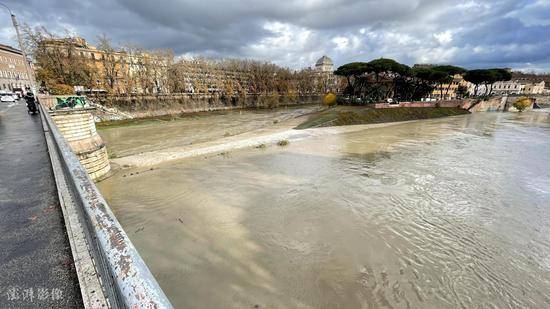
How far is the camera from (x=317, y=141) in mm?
26000

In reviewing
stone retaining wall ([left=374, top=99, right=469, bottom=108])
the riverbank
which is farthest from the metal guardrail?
stone retaining wall ([left=374, top=99, right=469, bottom=108])

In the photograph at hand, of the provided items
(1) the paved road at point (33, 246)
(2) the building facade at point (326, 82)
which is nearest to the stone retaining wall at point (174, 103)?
(2) the building facade at point (326, 82)

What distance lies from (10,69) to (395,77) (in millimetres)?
98499

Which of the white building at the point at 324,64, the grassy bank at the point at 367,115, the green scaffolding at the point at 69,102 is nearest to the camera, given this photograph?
the green scaffolding at the point at 69,102

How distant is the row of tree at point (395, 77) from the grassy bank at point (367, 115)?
616 centimetres

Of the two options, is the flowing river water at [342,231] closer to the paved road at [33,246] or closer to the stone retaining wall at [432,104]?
the paved road at [33,246]

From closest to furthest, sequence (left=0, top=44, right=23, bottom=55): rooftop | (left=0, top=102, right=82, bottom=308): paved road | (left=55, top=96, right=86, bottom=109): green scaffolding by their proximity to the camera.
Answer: (left=0, top=102, right=82, bottom=308): paved road → (left=55, top=96, right=86, bottom=109): green scaffolding → (left=0, top=44, right=23, bottom=55): rooftop

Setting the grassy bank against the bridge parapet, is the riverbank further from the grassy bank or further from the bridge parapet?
the bridge parapet

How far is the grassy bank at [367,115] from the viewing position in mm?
36562

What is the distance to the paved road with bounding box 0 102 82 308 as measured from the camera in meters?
1.98

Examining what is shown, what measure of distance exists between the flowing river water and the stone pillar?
1.30m

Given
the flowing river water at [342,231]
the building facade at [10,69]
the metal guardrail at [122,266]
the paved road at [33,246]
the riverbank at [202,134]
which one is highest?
the building facade at [10,69]

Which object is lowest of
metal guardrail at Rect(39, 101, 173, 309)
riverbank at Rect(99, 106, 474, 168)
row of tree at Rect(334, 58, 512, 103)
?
riverbank at Rect(99, 106, 474, 168)

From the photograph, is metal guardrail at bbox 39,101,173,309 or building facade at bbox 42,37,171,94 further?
building facade at bbox 42,37,171,94
